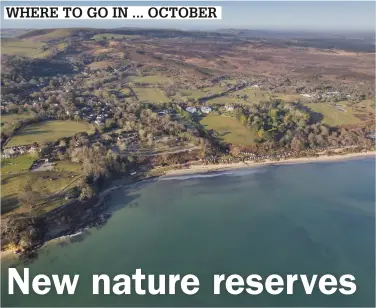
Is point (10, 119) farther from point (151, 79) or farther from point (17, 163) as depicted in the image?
point (151, 79)

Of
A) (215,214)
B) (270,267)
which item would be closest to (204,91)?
(215,214)

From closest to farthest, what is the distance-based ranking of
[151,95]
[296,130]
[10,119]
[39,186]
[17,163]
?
[39,186], [17,163], [10,119], [296,130], [151,95]

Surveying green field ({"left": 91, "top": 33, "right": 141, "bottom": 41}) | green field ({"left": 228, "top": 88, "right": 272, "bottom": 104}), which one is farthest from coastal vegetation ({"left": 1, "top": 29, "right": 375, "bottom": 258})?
green field ({"left": 91, "top": 33, "right": 141, "bottom": 41})

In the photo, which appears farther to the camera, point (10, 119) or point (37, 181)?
point (10, 119)

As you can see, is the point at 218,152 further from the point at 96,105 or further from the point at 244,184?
the point at 96,105

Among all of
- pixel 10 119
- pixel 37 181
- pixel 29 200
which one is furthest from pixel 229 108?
pixel 29 200
